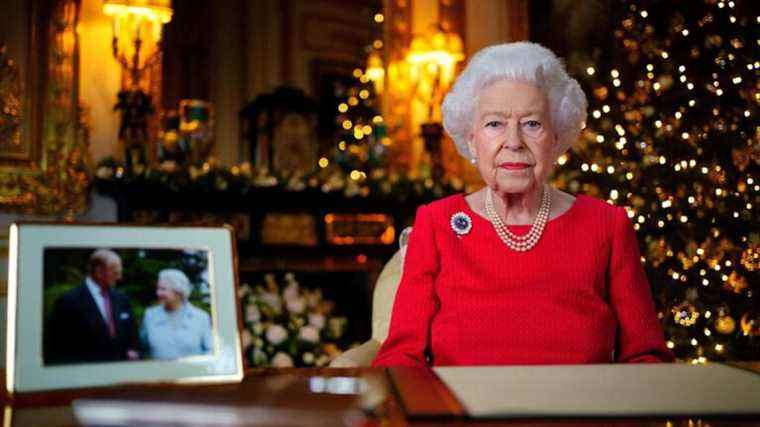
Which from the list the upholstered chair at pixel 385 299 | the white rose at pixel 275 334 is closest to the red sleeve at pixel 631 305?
the upholstered chair at pixel 385 299

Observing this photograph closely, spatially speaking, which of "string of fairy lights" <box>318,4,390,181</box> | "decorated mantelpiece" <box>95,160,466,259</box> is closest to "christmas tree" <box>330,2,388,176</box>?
"string of fairy lights" <box>318,4,390,181</box>

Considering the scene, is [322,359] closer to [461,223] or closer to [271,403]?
[461,223]

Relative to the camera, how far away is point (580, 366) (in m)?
1.20

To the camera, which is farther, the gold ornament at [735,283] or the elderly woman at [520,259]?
the gold ornament at [735,283]

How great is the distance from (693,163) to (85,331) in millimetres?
3646

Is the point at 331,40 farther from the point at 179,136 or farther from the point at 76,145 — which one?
the point at 76,145

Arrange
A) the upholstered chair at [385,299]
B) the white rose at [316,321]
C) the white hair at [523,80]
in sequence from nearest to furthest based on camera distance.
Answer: the white hair at [523,80], the upholstered chair at [385,299], the white rose at [316,321]

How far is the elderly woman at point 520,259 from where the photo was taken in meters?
1.58

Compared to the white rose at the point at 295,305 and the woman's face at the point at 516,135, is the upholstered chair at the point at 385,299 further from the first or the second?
the white rose at the point at 295,305

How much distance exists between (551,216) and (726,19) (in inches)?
112

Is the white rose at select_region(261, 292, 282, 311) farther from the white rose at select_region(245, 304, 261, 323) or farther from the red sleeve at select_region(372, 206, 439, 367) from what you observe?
the red sleeve at select_region(372, 206, 439, 367)

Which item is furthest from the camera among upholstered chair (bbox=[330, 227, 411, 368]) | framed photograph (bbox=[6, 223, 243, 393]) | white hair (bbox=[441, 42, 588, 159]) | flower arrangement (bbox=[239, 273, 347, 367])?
flower arrangement (bbox=[239, 273, 347, 367])

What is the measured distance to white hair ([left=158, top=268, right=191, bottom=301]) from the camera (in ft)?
3.57

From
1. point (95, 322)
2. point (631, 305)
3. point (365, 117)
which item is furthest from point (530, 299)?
point (365, 117)
